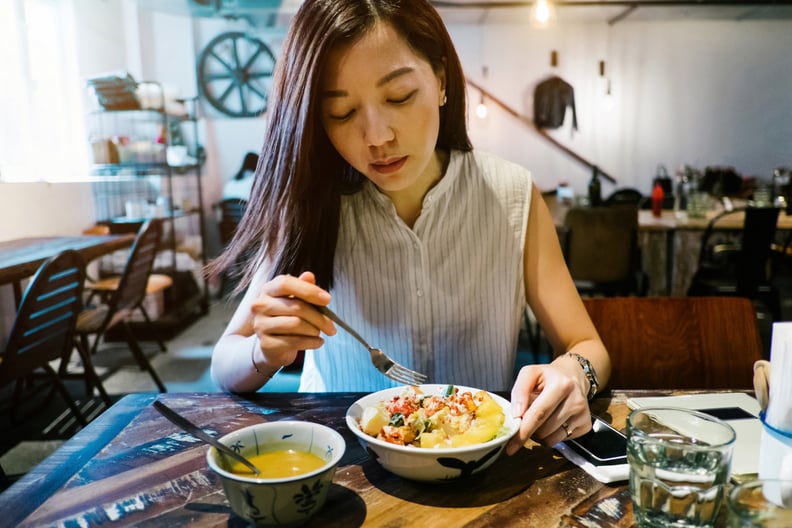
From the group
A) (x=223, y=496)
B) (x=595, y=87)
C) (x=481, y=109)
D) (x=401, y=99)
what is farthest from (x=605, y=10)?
(x=223, y=496)

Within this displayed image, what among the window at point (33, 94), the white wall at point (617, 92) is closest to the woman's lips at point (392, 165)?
the window at point (33, 94)

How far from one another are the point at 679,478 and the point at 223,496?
53cm

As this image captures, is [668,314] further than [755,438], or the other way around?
[668,314]

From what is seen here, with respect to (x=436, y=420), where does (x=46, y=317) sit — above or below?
below

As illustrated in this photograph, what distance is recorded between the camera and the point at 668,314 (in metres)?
1.37

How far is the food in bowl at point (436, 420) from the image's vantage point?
2.41 ft

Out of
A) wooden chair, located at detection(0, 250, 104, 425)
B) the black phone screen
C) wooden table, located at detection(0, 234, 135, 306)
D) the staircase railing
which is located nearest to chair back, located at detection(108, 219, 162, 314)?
wooden table, located at detection(0, 234, 135, 306)

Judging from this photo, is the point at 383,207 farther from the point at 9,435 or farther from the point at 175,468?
the point at 9,435

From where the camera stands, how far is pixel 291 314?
0.85 meters

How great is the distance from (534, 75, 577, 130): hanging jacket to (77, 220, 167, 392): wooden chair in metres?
5.26

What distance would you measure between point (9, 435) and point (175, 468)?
2.60m

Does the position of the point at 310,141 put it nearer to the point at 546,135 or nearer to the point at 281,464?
the point at 281,464

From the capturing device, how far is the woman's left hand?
2.48ft

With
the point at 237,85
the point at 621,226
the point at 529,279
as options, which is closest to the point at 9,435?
the point at 529,279
